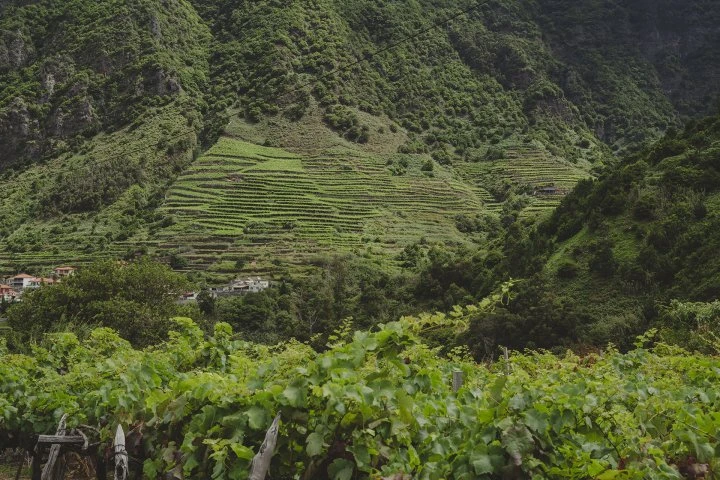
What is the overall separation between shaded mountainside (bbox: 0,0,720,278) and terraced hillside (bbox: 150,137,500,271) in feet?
1.39

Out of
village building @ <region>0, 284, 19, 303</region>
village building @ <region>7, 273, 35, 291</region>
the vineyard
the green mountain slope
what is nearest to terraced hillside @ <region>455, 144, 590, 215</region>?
the green mountain slope

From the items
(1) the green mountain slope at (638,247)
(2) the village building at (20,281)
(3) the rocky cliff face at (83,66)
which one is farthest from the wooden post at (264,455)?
(3) the rocky cliff face at (83,66)

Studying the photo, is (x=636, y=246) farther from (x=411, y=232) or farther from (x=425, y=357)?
(x=411, y=232)

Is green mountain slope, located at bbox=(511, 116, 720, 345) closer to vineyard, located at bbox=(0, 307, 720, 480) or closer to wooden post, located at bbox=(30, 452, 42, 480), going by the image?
vineyard, located at bbox=(0, 307, 720, 480)

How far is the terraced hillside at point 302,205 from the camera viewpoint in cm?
6894

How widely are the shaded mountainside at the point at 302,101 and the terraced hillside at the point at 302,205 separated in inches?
16.6

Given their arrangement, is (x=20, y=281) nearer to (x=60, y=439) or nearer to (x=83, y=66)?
(x=83, y=66)

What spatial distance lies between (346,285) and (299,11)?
8937 centimetres

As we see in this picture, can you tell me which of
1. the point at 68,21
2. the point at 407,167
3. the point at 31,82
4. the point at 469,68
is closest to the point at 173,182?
the point at 407,167

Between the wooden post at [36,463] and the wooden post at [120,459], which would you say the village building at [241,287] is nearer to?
the wooden post at [36,463]

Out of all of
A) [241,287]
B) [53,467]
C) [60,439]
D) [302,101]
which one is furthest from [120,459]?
[302,101]

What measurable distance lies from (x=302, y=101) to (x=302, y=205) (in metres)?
34.1

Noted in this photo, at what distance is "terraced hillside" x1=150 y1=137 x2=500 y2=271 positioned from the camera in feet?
226

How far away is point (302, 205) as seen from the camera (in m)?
77.8
